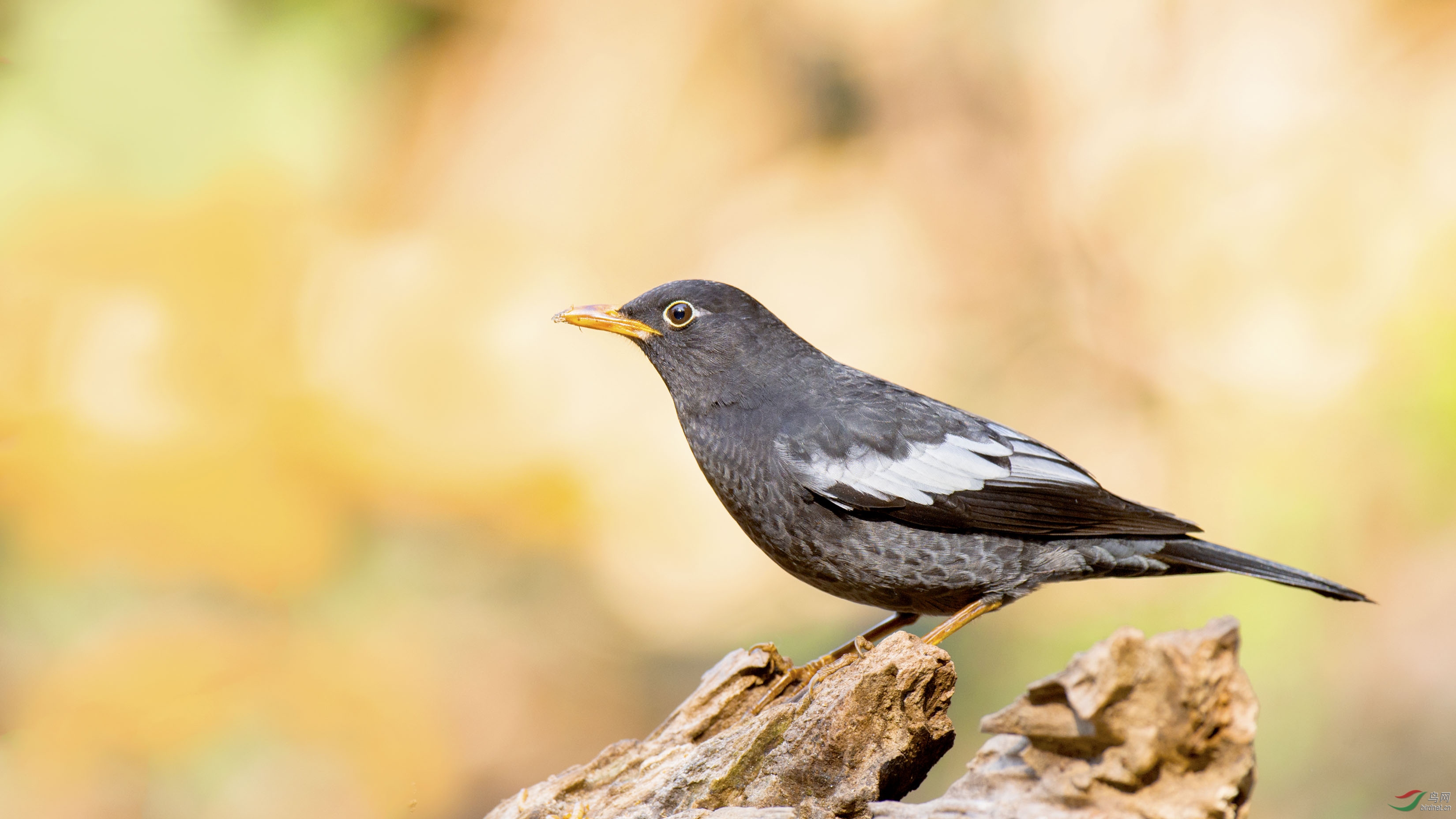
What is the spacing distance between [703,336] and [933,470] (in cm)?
99

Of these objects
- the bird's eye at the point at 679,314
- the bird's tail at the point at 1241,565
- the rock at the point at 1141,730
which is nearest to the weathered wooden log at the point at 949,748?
the rock at the point at 1141,730

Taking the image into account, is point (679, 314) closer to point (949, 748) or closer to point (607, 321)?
point (607, 321)

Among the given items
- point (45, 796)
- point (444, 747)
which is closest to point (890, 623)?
point (444, 747)

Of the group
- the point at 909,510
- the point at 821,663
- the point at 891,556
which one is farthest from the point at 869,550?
the point at 821,663

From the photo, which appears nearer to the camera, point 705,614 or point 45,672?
point 45,672

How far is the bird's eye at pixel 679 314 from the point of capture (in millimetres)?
3908

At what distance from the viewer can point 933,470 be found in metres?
3.56

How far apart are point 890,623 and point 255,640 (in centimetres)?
449

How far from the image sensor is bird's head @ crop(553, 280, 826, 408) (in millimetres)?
3846

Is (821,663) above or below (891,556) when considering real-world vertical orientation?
below

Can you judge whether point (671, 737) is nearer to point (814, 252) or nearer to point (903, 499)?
point (903, 499)

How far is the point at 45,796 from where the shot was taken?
5.71 metres

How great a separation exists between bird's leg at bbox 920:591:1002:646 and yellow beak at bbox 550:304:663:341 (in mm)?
1486

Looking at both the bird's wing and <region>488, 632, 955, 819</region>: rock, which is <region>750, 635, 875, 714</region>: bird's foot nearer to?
<region>488, 632, 955, 819</region>: rock
